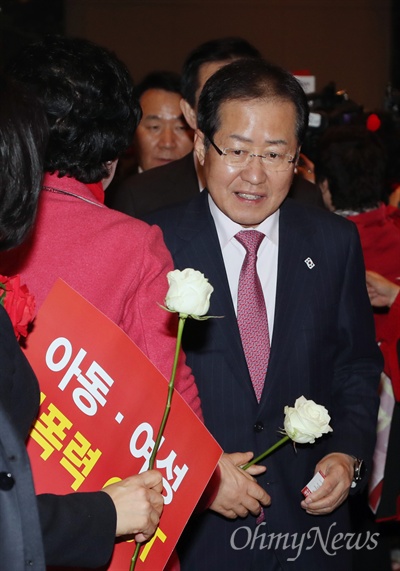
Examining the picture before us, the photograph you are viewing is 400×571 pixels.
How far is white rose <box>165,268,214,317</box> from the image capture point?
1.33 m

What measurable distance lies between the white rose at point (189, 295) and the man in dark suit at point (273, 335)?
696 millimetres

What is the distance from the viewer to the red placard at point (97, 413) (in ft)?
4.76

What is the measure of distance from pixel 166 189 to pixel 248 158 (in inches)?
41.2

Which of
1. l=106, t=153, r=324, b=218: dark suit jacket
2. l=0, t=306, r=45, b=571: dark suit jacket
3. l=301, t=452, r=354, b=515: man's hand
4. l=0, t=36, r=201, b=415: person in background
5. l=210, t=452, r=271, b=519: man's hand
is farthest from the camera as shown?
l=106, t=153, r=324, b=218: dark suit jacket

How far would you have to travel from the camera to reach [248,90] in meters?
2.07

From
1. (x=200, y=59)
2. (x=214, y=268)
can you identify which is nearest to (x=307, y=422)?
(x=214, y=268)

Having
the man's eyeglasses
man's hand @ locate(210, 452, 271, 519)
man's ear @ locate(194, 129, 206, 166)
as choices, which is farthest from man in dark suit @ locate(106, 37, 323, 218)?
man's hand @ locate(210, 452, 271, 519)

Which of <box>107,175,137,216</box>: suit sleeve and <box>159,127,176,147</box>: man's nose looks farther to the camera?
<box>159,127,176,147</box>: man's nose

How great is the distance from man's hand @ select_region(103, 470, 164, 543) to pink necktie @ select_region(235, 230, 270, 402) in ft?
2.15

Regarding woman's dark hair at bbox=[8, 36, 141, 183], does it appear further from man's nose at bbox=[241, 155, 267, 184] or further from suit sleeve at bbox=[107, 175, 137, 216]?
suit sleeve at bbox=[107, 175, 137, 216]

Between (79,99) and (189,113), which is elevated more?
(79,99)

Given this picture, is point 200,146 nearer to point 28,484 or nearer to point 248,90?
point 248,90

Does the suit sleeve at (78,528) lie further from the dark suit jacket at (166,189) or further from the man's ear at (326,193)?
the man's ear at (326,193)

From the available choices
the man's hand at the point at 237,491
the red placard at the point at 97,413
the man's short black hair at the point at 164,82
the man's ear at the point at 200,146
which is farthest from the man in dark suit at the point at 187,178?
the red placard at the point at 97,413
